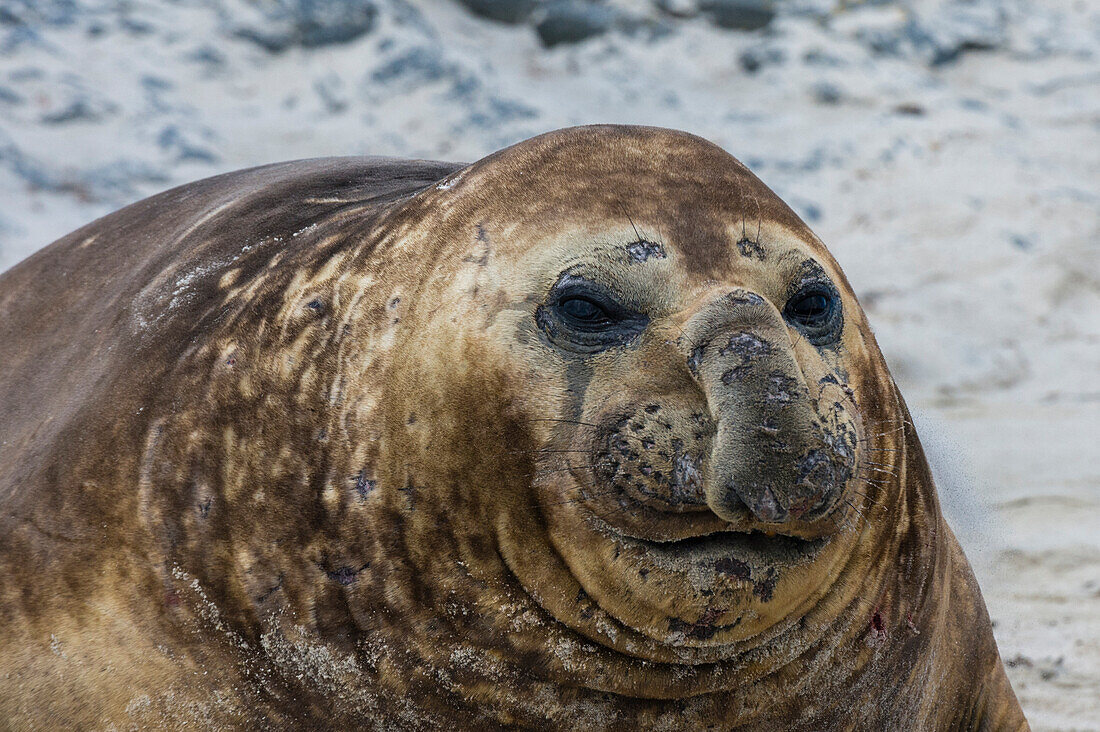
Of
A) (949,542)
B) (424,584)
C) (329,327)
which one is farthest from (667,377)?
(949,542)

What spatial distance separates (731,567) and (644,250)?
0.52 metres

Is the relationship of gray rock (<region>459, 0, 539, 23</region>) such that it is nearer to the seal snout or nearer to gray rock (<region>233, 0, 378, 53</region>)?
gray rock (<region>233, 0, 378, 53</region>)

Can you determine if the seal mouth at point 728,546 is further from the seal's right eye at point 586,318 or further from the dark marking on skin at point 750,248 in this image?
the dark marking on skin at point 750,248

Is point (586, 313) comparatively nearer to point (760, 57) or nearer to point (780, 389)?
point (780, 389)

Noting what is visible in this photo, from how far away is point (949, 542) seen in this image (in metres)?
2.63

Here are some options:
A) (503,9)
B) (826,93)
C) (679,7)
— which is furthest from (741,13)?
(503,9)

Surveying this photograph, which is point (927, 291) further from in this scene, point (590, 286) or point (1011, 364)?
point (590, 286)

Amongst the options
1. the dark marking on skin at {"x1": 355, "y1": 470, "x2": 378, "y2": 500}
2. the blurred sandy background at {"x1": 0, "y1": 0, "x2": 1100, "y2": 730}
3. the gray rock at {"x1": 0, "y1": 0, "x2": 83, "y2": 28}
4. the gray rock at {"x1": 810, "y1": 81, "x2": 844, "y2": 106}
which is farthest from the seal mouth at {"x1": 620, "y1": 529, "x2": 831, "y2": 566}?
the gray rock at {"x1": 0, "y1": 0, "x2": 83, "y2": 28}

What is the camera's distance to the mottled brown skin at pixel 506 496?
6.11 ft

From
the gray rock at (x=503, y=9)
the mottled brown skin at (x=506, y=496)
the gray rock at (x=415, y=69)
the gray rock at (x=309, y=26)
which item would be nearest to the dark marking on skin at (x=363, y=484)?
the mottled brown skin at (x=506, y=496)

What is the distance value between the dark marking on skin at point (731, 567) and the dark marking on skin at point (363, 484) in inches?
22.9

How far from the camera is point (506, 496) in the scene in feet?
6.43

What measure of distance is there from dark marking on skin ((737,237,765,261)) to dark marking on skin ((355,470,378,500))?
71cm

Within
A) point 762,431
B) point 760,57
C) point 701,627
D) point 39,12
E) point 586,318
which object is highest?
point 39,12
